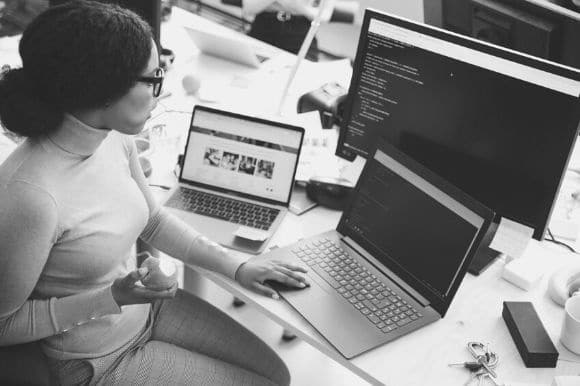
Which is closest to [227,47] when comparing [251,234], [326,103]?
[326,103]

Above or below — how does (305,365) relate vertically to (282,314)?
below

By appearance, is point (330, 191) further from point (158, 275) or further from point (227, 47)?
point (227, 47)

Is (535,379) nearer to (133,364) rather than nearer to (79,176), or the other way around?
(133,364)

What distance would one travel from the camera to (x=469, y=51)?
1.39m

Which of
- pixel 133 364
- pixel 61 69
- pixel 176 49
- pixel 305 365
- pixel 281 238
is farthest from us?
pixel 176 49

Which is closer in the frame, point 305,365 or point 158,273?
point 158,273

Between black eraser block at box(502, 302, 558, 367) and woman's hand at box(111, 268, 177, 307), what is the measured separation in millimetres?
692

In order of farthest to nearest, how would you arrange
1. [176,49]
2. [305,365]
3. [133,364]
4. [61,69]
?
[176,49] → [305,365] → [133,364] → [61,69]

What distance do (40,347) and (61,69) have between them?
0.56 metres

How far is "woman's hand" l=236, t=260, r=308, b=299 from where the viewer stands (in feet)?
4.47

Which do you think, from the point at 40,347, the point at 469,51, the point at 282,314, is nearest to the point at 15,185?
the point at 40,347

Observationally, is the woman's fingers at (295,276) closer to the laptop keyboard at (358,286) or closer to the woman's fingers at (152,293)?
the laptop keyboard at (358,286)

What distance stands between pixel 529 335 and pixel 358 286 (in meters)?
0.35

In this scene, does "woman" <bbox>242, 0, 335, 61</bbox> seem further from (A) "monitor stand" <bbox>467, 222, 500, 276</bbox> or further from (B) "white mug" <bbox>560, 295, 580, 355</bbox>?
(B) "white mug" <bbox>560, 295, 580, 355</bbox>
